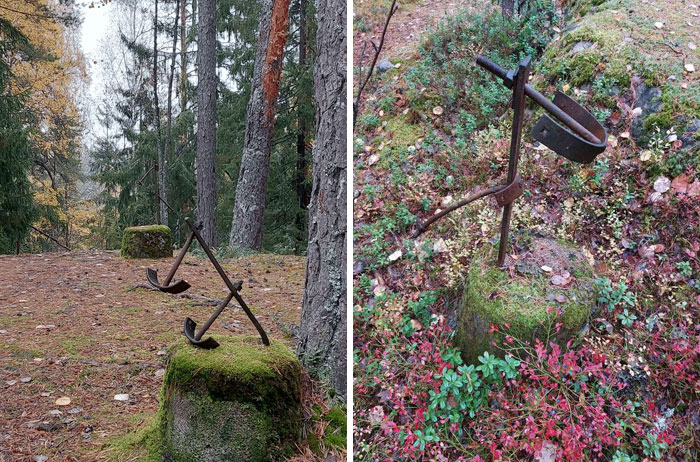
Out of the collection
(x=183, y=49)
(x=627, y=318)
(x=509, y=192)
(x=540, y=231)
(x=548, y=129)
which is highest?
(x=183, y=49)

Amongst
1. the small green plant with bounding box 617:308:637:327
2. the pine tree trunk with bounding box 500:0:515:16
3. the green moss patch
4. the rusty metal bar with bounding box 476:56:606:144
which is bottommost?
the small green plant with bounding box 617:308:637:327

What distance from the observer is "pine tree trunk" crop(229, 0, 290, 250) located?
20.4 ft

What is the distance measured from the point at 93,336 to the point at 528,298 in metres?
2.84

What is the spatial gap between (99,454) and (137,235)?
4435mm

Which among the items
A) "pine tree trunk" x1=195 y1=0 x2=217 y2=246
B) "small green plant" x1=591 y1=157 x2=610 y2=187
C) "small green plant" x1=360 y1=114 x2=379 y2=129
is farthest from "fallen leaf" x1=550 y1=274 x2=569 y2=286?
"pine tree trunk" x1=195 y1=0 x2=217 y2=246

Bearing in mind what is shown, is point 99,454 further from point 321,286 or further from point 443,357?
point 443,357

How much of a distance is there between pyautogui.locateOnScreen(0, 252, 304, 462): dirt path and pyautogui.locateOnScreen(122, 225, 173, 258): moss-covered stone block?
29 cm

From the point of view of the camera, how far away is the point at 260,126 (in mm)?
6465

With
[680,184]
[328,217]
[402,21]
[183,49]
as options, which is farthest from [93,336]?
[183,49]

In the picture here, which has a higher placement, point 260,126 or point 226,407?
point 260,126

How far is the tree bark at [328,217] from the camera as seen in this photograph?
1.97m

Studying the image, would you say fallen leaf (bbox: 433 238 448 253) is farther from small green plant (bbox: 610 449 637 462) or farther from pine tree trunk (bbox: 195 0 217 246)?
pine tree trunk (bbox: 195 0 217 246)

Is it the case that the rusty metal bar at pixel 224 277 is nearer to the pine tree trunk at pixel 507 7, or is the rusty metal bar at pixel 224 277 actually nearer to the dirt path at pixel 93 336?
the dirt path at pixel 93 336

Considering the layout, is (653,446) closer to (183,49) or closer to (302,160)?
(302,160)
